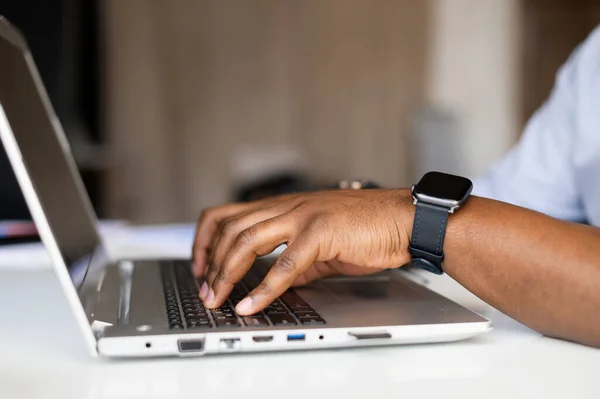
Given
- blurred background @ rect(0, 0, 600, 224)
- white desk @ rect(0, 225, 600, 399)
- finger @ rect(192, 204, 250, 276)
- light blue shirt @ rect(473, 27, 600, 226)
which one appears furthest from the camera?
blurred background @ rect(0, 0, 600, 224)

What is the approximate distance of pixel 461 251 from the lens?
0.73 meters

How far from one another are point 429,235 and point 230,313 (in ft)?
0.70

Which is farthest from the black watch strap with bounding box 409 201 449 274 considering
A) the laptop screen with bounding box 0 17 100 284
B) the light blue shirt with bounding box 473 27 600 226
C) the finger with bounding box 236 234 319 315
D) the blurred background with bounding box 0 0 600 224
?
the blurred background with bounding box 0 0 600 224

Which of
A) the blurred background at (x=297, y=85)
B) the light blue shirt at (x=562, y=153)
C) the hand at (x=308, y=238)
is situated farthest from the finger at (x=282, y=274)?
the blurred background at (x=297, y=85)

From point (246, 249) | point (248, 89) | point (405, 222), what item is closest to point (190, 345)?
Answer: point (246, 249)

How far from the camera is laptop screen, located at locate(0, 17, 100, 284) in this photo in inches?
27.9

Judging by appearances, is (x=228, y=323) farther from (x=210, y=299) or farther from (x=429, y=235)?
(x=429, y=235)

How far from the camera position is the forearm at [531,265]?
678 mm

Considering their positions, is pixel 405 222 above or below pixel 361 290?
above

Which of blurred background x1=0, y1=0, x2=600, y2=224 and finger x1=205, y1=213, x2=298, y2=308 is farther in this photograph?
blurred background x1=0, y1=0, x2=600, y2=224

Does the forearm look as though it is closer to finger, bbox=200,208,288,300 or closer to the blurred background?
finger, bbox=200,208,288,300

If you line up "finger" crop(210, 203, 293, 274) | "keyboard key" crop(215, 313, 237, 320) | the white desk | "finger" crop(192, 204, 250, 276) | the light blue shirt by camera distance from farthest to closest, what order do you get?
1. the light blue shirt
2. "finger" crop(192, 204, 250, 276)
3. "finger" crop(210, 203, 293, 274)
4. "keyboard key" crop(215, 313, 237, 320)
5. the white desk

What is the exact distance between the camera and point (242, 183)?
4.66 meters

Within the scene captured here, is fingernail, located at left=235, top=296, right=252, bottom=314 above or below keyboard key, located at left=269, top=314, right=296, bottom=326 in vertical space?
above
